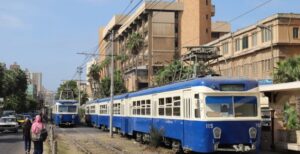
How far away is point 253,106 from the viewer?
19922 mm

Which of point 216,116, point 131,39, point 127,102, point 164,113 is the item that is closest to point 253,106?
point 216,116

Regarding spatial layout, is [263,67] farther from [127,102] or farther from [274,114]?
[274,114]

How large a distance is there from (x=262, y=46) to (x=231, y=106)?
180 feet

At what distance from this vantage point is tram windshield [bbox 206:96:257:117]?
19.4 m

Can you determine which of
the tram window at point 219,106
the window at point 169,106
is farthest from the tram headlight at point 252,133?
the window at point 169,106

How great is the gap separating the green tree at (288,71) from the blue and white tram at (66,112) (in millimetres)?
27478

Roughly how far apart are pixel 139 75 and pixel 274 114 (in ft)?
313

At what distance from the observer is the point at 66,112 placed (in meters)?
59.5

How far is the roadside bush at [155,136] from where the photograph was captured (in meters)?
25.3

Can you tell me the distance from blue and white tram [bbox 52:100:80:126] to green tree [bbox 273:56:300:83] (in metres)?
27.5

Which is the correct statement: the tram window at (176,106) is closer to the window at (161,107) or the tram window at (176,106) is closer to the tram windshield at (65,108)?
the window at (161,107)

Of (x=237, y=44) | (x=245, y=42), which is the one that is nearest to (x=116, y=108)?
(x=245, y=42)

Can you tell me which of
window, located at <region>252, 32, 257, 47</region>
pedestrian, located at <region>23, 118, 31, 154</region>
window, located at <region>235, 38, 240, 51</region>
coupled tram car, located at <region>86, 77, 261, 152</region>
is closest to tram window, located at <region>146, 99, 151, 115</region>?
coupled tram car, located at <region>86, 77, 261, 152</region>

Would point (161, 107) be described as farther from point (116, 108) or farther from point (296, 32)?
point (296, 32)
